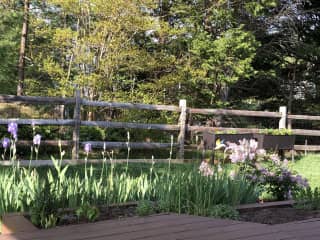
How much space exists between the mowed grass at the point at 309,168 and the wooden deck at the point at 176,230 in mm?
4085

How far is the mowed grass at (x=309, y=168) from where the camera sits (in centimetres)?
783

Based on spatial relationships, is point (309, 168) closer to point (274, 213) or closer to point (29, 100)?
point (29, 100)

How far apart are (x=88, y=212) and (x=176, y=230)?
682 millimetres

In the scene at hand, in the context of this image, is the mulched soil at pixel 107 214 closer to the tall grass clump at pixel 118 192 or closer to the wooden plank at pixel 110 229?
the tall grass clump at pixel 118 192

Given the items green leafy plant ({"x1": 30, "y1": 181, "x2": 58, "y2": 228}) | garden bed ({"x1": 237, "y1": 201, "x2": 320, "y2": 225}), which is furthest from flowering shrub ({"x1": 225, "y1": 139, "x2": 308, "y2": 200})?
green leafy plant ({"x1": 30, "y1": 181, "x2": 58, "y2": 228})

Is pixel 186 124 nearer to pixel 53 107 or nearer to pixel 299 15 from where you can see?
pixel 53 107

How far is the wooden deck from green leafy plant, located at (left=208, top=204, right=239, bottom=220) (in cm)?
20

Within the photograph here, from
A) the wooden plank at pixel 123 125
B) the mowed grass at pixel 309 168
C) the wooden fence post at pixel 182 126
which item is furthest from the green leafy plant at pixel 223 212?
the wooden fence post at pixel 182 126

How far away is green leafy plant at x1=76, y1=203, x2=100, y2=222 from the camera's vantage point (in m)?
3.50

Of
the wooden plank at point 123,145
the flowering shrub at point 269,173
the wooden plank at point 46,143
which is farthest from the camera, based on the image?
the wooden plank at point 123,145

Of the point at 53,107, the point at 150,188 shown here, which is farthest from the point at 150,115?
the point at 150,188

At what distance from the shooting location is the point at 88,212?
3502mm

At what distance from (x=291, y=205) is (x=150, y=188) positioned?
1242 millimetres

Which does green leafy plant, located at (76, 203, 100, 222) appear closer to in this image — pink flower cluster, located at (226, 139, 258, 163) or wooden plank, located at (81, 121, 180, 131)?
pink flower cluster, located at (226, 139, 258, 163)
